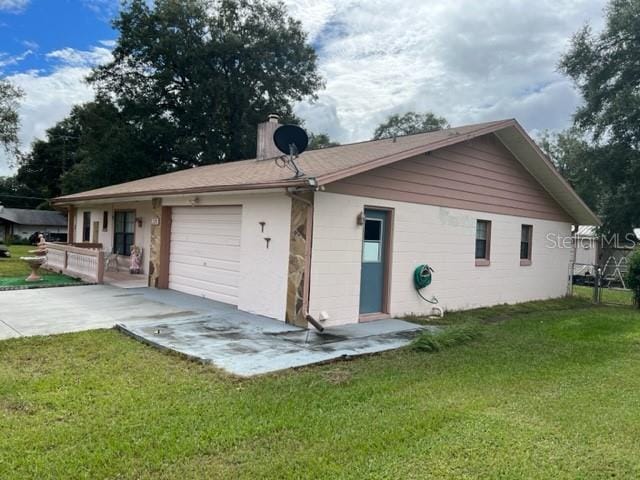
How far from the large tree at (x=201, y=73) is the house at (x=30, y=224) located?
20487 mm

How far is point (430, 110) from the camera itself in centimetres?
4034

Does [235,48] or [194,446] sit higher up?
[235,48]

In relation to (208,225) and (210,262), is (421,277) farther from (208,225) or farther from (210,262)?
(208,225)

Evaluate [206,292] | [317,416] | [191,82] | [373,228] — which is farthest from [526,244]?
[191,82]

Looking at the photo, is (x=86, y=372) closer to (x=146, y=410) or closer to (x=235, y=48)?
(x=146, y=410)

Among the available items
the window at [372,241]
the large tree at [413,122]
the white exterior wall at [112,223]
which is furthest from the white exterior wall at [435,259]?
the large tree at [413,122]

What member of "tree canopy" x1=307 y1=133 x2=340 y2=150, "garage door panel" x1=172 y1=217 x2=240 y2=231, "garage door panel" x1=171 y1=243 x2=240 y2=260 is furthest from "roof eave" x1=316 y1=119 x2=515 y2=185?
"tree canopy" x1=307 y1=133 x2=340 y2=150

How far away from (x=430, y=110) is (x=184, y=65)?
2179 cm

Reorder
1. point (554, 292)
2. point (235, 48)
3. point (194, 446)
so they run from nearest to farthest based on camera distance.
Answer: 1. point (194, 446)
2. point (554, 292)
3. point (235, 48)

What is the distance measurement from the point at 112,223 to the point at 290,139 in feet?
34.0

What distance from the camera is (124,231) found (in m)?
14.9

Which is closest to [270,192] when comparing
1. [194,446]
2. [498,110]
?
[194,446]

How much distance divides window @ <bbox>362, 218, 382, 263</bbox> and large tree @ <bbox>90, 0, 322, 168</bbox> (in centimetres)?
2092

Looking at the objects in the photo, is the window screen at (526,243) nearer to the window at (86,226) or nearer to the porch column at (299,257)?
the porch column at (299,257)
